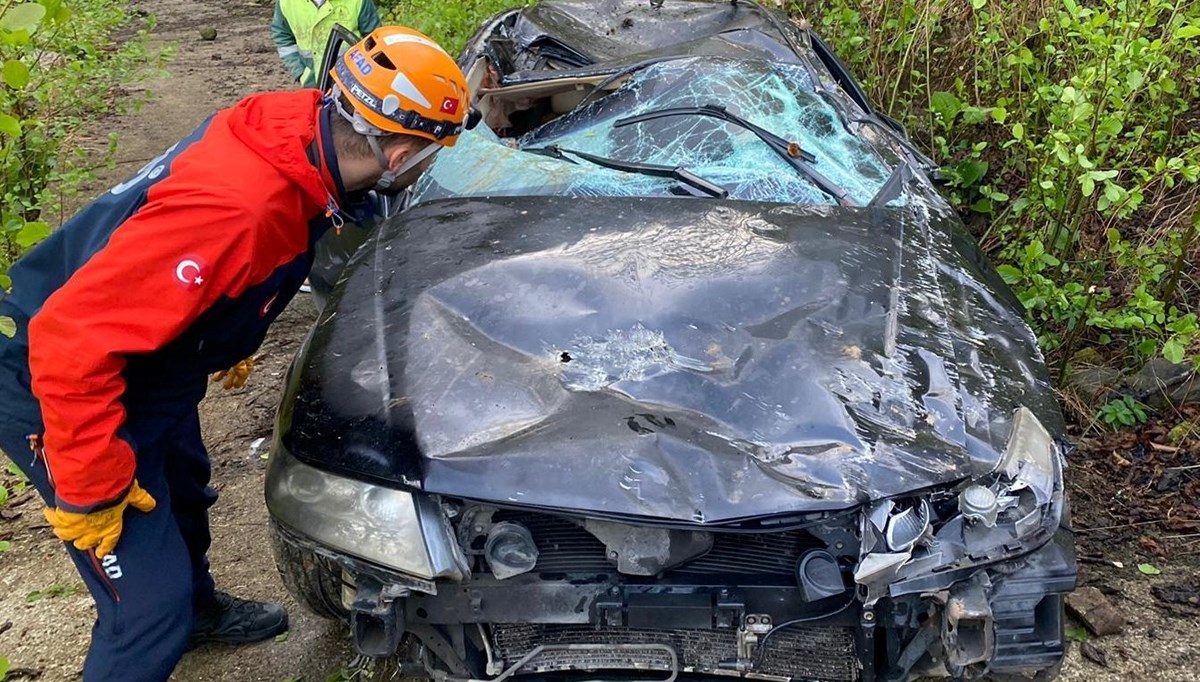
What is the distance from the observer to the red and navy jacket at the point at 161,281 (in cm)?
164

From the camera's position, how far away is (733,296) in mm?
2068

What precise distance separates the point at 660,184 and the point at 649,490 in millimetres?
1214

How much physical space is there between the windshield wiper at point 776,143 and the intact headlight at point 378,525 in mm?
1496

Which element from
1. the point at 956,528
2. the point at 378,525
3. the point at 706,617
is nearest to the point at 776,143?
the point at 956,528

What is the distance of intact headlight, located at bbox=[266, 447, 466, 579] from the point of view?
5.47ft

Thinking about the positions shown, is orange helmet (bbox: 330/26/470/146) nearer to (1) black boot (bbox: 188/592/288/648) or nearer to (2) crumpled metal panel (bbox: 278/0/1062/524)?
(2) crumpled metal panel (bbox: 278/0/1062/524)

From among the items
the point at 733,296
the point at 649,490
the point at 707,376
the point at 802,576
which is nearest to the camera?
the point at 649,490

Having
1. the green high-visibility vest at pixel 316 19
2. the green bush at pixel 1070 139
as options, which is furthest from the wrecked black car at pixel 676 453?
the green high-visibility vest at pixel 316 19

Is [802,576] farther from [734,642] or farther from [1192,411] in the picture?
[1192,411]

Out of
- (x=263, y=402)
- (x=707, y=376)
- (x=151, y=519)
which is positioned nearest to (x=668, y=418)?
(x=707, y=376)

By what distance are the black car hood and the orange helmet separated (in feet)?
1.31

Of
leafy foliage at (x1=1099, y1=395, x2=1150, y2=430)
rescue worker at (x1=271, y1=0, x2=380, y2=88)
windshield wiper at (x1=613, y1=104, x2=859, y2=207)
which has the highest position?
windshield wiper at (x1=613, y1=104, x2=859, y2=207)

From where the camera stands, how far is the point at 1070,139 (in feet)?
10.2

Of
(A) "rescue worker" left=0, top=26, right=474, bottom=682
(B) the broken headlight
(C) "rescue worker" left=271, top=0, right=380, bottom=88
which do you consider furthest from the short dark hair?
(C) "rescue worker" left=271, top=0, right=380, bottom=88
